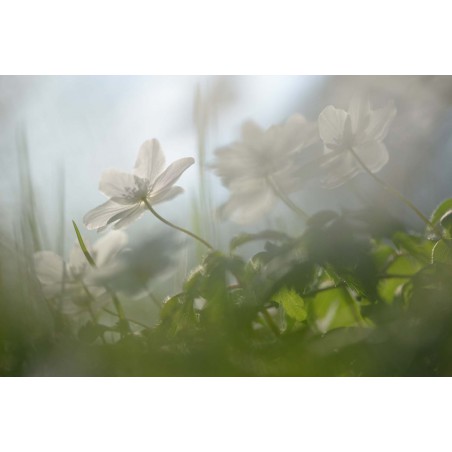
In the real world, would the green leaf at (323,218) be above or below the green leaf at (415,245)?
above

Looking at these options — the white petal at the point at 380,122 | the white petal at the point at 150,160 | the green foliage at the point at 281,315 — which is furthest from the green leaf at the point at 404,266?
the white petal at the point at 150,160

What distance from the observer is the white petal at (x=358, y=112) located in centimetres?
47

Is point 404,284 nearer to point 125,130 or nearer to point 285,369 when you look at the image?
point 285,369

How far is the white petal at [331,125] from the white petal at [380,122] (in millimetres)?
27

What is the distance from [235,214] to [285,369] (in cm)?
14

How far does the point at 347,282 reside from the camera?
42 cm

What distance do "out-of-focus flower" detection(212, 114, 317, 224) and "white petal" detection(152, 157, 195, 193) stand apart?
0.04m

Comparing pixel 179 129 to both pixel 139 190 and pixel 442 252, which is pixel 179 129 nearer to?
pixel 139 190

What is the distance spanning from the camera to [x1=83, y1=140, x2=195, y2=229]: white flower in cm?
47

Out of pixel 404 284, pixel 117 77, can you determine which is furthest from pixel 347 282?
pixel 117 77

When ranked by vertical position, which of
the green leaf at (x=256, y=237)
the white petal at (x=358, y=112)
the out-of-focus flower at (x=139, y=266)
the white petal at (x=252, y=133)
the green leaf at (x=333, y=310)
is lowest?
the green leaf at (x=333, y=310)

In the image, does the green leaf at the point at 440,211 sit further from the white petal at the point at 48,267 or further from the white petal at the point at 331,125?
the white petal at the point at 48,267

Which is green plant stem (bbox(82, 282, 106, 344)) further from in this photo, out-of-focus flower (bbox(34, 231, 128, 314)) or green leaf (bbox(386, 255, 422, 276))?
green leaf (bbox(386, 255, 422, 276))

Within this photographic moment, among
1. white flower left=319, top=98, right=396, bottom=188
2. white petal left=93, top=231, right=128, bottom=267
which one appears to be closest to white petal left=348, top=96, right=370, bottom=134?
white flower left=319, top=98, right=396, bottom=188
